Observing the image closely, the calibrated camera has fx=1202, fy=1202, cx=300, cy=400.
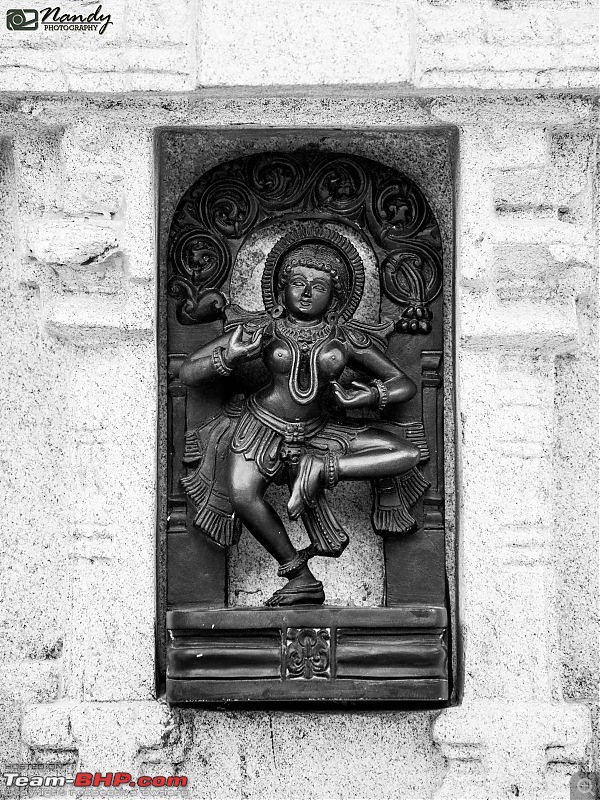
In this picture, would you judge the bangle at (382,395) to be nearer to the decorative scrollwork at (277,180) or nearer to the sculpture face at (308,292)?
the sculpture face at (308,292)

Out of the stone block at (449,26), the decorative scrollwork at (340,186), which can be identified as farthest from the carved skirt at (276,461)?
the stone block at (449,26)

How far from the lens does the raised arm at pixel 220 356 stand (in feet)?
8.96

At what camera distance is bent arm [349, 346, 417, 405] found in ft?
9.11

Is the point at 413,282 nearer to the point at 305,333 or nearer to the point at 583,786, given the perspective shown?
the point at 305,333

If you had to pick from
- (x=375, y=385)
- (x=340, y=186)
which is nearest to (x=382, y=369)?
(x=375, y=385)

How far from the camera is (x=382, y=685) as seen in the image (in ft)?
8.78

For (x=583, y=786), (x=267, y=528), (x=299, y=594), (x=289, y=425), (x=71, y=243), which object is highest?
(x=71, y=243)

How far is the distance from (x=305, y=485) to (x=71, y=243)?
2.48 ft

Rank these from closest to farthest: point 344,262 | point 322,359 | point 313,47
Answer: point 313,47
point 322,359
point 344,262

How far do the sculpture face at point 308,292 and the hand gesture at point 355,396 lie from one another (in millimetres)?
174

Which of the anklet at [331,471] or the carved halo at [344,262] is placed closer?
the anklet at [331,471]

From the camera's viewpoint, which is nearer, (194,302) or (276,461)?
(276,461)

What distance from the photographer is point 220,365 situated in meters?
2.74

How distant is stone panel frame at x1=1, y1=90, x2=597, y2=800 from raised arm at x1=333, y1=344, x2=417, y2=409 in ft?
0.49
